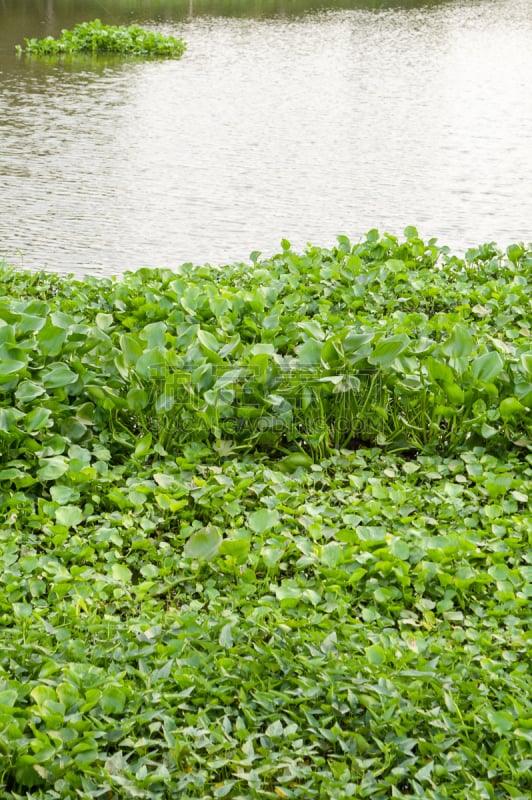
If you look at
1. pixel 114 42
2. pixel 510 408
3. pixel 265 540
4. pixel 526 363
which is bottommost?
pixel 265 540

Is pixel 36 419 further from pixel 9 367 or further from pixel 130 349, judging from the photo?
pixel 130 349

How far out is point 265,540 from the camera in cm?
252

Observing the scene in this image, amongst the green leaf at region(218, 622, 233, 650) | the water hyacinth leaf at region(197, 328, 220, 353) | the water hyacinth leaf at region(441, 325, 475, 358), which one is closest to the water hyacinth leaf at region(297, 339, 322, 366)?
the water hyacinth leaf at region(197, 328, 220, 353)

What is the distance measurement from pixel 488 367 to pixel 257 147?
5012 mm

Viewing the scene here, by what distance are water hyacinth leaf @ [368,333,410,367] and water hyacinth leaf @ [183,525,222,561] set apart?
35.4 inches

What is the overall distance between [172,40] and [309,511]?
385 inches

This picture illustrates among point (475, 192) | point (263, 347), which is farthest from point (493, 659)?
point (475, 192)

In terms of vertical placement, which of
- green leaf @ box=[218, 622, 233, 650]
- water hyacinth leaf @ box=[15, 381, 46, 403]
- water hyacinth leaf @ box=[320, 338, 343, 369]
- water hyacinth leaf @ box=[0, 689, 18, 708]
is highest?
water hyacinth leaf @ box=[320, 338, 343, 369]

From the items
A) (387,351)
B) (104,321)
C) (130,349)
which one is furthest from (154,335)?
(387,351)

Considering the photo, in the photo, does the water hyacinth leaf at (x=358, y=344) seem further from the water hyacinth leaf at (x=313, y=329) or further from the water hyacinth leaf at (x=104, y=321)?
the water hyacinth leaf at (x=104, y=321)

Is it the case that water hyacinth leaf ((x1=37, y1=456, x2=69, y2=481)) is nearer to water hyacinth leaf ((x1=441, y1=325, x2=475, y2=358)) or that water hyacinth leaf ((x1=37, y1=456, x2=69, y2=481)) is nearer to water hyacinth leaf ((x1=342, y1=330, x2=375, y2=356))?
water hyacinth leaf ((x1=342, y1=330, x2=375, y2=356))

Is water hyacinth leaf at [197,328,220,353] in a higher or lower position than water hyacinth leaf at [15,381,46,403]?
higher

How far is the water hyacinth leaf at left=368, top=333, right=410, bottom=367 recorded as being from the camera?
302cm

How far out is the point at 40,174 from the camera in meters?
6.73
